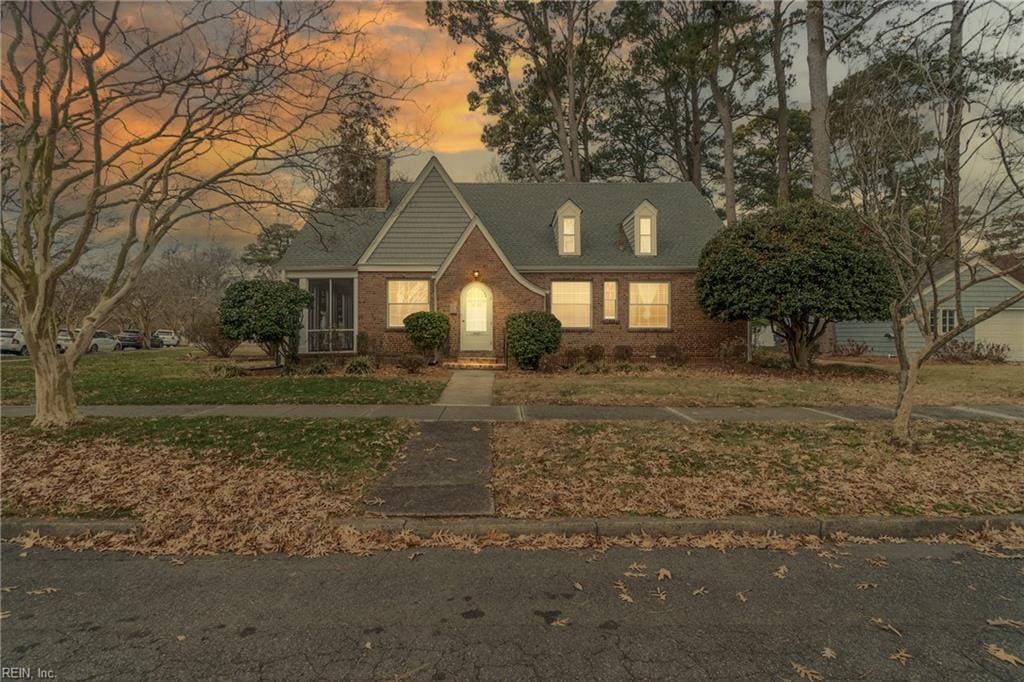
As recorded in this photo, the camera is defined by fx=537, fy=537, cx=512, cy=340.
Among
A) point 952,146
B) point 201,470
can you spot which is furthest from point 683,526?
point 952,146

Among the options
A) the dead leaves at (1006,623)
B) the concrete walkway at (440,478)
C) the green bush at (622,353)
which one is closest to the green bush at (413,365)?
the green bush at (622,353)

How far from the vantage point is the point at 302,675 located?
2.83m

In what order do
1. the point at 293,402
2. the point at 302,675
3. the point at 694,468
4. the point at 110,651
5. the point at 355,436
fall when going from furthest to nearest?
the point at 293,402 < the point at 355,436 < the point at 694,468 < the point at 110,651 < the point at 302,675

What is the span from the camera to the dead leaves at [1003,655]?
2.97m

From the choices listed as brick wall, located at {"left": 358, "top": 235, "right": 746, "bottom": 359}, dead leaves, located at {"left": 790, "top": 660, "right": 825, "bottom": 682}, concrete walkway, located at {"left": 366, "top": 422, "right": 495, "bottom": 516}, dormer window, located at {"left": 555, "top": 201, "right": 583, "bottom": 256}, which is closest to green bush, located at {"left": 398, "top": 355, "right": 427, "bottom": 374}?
brick wall, located at {"left": 358, "top": 235, "right": 746, "bottom": 359}

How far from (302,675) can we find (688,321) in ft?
61.2

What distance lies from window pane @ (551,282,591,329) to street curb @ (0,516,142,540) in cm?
1601

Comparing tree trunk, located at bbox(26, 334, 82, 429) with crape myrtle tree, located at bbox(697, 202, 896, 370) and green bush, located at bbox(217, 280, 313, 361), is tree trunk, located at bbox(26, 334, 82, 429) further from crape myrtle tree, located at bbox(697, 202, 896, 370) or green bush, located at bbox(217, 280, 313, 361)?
crape myrtle tree, located at bbox(697, 202, 896, 370)

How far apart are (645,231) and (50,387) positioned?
17.6 metres

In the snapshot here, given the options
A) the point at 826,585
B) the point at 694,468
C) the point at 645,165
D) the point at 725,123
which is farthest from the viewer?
the point at 645,165

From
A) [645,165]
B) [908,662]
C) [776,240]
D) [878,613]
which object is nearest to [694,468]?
[878,613]

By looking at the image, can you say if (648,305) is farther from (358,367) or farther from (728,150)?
(728,150)

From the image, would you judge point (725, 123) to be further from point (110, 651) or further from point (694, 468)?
point (110, 651)

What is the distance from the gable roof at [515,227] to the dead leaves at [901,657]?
16.3m
